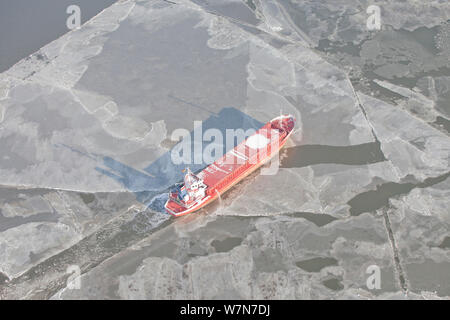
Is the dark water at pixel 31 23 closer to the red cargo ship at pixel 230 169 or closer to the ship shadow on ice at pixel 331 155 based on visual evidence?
the red cargo ship at pixel 230 169

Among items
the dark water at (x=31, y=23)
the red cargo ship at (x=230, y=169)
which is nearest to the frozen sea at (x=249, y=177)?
the red cargo ship at (x=230, y=169)

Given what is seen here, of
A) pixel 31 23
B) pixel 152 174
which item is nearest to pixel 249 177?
pixel 152 174

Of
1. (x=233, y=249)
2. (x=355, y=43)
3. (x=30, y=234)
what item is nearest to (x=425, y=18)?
(x=355, y=43)

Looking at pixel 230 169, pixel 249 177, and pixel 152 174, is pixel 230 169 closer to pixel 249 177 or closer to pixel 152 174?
pixel 249 177

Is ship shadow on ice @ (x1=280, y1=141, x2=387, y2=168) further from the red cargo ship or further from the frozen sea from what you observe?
the red cargo ship

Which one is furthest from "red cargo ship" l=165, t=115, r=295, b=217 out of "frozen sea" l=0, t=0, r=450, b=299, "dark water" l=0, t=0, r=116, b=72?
"dark water" l=0, t=0, r=116, b=72

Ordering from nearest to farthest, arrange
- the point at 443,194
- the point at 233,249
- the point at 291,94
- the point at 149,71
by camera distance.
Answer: the point at 233,249, the point at 443,194, the point at 291,94, the point at 149,71
